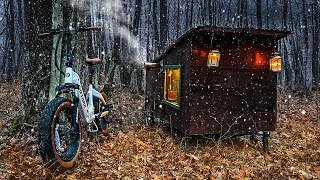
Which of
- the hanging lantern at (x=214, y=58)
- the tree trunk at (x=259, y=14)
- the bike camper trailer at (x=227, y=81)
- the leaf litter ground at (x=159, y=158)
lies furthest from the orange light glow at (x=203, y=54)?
the tree trunk at (x=259, y=14)

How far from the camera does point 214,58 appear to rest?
577 centimetres

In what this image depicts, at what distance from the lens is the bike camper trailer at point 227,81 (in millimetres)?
5930

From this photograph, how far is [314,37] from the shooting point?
60.3 feet

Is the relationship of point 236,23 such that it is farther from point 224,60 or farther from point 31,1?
point 31,1

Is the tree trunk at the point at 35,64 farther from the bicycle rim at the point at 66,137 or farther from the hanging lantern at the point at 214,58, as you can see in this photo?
the hanging lantern at the point at 214,58

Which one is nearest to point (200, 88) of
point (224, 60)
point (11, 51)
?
point (224, 60)

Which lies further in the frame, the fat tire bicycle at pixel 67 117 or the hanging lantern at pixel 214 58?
the hanging lantern at pixel 214 58

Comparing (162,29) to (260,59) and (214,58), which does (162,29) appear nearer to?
(260,59)

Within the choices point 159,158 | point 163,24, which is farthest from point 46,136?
point 163,24

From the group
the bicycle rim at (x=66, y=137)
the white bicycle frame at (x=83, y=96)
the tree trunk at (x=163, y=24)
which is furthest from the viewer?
the tree trunk at (x=163, y=24)

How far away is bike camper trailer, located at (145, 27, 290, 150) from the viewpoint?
5.93 metres

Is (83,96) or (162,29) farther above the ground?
(162,29)

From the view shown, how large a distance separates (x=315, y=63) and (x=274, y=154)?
15.0 meters

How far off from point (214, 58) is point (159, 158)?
8.39 ft
